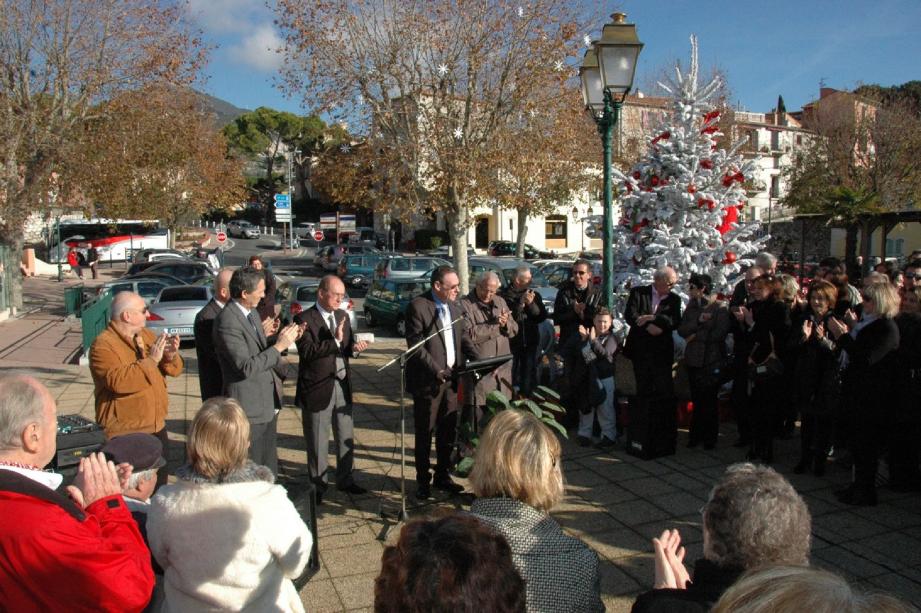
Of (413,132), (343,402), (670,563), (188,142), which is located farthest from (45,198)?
(670,563)

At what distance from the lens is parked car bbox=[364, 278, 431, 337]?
16828 millimetres

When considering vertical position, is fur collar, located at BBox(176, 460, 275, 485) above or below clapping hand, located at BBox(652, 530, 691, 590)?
above

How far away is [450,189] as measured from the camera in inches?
512

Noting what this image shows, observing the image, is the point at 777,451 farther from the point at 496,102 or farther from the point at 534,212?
the point at 534,212

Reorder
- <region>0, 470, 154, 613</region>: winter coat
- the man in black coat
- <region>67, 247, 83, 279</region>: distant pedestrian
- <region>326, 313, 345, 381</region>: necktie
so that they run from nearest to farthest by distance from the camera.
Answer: <region>0, 470, 154, 613</region>: winter coat
<region>326, 313, 345, 381</region>: necktie
the man in black coat
<region>67, 247, 83, 279</region>: distant pedestrian

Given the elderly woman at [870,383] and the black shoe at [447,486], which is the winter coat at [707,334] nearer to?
the elderly woman at [870,383]

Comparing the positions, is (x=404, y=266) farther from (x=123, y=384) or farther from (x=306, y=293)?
(x=123, y=384)

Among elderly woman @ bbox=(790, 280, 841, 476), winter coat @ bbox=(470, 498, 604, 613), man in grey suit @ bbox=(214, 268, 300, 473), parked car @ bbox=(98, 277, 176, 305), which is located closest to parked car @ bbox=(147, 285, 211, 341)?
parked car @ bbox=(98, 277, 176, 305)

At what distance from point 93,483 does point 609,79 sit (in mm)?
6446

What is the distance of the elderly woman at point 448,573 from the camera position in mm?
1488

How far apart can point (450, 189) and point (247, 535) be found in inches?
427

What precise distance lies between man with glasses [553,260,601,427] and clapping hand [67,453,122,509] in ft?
19.2

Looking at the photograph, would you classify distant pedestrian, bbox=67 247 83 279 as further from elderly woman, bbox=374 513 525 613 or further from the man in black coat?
elderly woman, bbox=374 513 525 613

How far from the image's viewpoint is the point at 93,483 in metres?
2.29
